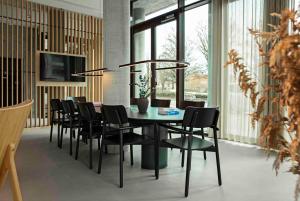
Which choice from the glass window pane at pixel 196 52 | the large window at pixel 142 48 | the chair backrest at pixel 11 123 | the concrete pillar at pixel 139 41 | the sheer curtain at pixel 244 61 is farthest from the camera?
the concrete pillar at pixel 139 41

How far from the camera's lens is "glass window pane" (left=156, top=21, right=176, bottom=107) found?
7.39 m

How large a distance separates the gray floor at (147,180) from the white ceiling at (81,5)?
496 centimetres

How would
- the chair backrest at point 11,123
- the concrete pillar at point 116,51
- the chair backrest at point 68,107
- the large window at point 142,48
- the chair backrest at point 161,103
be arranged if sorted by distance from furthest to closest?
the large window at point 142,48 < the chair backrest at point 161,103 < the concrete pillar at point 116,51 < the chair backrest at point 68,107 < the chair backrest at point 11,123

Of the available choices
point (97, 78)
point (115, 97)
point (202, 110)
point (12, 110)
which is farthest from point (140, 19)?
point (12, 110)

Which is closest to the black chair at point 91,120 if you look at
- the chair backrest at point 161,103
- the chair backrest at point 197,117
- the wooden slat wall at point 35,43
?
the chair backrest at point 197,117

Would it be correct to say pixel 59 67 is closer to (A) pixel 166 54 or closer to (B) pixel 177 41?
(A) pixel 166 54

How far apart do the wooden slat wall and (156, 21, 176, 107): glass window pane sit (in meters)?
2.33

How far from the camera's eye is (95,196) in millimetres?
2801

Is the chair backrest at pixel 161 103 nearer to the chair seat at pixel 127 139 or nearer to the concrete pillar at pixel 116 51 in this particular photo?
the concrete pillar at pixel 116 51

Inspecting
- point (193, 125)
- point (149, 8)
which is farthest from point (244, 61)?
point (149, 8)

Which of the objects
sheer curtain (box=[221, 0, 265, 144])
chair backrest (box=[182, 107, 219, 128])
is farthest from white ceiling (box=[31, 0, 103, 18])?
chair backrest (box=[182, 107, 219, 128])

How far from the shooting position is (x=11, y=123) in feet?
4.48

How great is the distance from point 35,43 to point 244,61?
225 inches

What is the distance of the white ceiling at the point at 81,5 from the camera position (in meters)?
7.90
